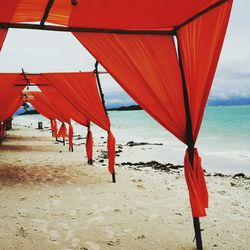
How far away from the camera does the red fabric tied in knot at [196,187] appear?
313cm

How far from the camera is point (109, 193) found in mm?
5520

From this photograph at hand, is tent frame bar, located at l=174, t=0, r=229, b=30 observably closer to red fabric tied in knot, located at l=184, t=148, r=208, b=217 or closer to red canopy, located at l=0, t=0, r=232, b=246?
red canopy, located at l=0, t=0, r=232, b=246

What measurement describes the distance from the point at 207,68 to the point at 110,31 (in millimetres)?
1102

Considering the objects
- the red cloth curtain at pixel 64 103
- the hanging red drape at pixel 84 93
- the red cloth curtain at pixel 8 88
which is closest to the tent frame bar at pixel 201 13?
the hanging red drape at pixel 84 93

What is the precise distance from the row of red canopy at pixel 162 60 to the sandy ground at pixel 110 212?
0.83m

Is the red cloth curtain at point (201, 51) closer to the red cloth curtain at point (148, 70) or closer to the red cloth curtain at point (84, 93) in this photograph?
the red cloth curtain at point (148, 70)

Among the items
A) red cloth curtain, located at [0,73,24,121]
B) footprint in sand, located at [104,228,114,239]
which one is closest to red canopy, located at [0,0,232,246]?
footprint in sand, located at [104,228,114,239]

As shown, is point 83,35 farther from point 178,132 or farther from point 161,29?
point 178,132

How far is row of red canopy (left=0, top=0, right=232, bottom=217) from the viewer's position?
2992 millimetres

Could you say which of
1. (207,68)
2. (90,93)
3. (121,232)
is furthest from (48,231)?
(90,93)

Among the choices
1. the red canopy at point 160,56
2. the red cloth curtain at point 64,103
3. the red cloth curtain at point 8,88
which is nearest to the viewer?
the red canopy at point 160,56

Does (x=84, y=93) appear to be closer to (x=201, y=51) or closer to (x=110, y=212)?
(x=110, y=212)

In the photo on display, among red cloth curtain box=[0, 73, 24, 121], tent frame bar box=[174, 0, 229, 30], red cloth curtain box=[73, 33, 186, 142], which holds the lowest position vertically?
red cloth curtain box=[73, 33, 186, 142]

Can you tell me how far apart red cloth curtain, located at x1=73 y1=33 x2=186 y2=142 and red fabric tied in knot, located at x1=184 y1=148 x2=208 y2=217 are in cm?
36
